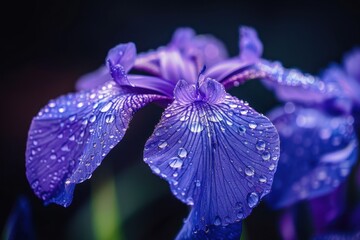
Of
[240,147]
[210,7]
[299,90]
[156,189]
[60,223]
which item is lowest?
[60,223]

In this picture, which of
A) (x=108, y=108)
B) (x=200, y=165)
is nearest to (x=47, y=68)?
(x=108, y=108)

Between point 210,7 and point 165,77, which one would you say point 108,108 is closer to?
point 165,77

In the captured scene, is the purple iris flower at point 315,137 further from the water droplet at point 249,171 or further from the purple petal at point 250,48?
the water droplet at point 249,171

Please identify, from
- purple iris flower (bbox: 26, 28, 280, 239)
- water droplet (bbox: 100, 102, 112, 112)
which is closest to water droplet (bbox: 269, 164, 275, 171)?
purple iris flower (bbox: 26, 28, 280, 239)

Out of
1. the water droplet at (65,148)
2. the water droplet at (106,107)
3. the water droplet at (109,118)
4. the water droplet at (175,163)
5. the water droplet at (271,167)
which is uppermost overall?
the water droplet at (106,107)

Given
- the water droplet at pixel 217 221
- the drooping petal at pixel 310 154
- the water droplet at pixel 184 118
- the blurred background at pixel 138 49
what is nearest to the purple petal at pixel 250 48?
the drooping petal at pixel 310 154

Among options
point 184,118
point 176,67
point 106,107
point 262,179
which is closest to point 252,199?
point 262,179

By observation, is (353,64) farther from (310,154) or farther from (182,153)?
(182,153)
